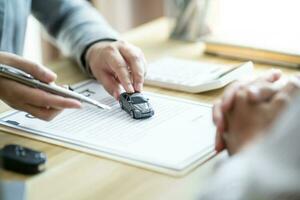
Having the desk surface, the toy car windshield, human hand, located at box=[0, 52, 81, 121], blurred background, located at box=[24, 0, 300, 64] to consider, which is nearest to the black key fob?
the desk surface

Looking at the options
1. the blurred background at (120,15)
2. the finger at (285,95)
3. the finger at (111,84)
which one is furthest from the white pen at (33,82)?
the blurred background at (120,15)

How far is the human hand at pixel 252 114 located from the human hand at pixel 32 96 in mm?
248

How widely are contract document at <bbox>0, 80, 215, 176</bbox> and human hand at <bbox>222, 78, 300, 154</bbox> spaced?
0.06 metres

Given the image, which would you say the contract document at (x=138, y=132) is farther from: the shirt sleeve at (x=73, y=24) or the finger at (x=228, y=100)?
the shirt sleeve at (x=73, y=24)

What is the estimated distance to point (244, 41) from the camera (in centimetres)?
142

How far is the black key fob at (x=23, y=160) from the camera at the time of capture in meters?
0.86

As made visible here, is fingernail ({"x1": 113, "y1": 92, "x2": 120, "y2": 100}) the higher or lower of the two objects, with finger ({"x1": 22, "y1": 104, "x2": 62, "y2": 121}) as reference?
lower

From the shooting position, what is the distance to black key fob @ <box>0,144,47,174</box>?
2.82 feet

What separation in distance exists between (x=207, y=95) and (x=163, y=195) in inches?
15.8

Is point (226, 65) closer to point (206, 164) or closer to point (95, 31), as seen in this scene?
point (95, 31)

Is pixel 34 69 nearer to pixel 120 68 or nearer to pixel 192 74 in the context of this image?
pixel 120 68

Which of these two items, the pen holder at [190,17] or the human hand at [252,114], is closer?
the human hand at [252,114]

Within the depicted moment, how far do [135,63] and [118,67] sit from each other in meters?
0.03

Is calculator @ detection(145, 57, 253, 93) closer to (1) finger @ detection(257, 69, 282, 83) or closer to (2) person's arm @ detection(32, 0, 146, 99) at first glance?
(2) person's arm @ detection(32, 0, 146, 99)
